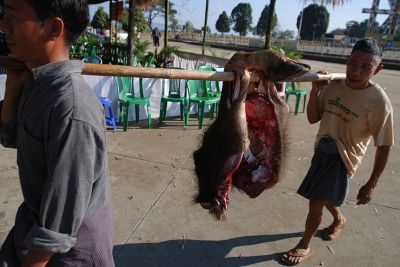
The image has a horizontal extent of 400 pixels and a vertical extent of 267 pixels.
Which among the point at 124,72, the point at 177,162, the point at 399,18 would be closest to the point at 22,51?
the point at 124,72

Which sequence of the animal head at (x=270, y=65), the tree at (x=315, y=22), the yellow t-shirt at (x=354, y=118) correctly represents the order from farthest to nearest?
1. the tree at (x=315, y=22)
2. the yellow t-shirt at (x=354, y=118)
3. the animal head at (x=270, y=65)

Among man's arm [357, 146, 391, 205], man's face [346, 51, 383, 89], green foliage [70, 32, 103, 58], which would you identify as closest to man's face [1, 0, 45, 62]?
man's face [346, 51, 383, 89]

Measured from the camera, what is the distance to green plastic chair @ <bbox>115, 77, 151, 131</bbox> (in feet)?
19.9

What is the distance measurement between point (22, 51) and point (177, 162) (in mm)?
3761

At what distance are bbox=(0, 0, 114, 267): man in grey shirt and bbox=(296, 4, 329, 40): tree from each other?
235ft

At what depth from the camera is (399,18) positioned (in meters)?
38.0

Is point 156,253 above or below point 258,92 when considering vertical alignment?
below

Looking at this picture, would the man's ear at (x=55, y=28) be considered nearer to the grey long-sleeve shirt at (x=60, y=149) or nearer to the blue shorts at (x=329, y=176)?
the grey long-sleeve shirt at (x=60, y=149)

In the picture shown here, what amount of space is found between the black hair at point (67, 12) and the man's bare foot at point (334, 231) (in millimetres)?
2844

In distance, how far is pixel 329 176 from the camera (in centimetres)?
255

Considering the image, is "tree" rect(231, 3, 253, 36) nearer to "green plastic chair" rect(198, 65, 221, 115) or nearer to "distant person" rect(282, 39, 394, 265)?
"green plastic chair" rect(198, 65, 221, 115)

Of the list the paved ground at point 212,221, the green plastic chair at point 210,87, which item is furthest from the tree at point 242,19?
the paved ground at point 212,221

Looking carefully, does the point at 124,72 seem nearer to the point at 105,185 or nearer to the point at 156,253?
the point at 105,185

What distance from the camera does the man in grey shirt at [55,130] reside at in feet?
3.22
